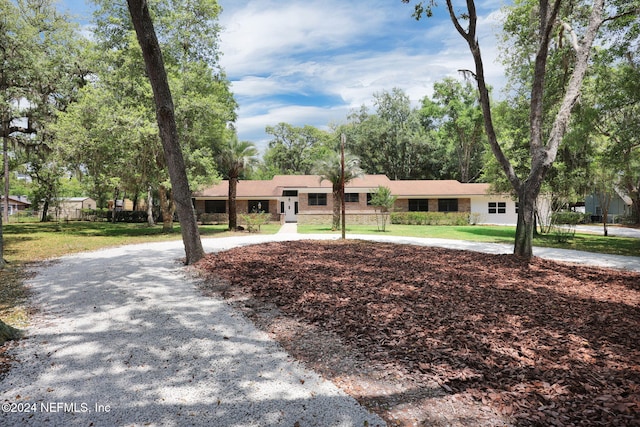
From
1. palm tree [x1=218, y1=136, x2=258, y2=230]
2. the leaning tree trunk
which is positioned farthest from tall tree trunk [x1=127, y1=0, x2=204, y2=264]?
palm tree [x1=218, y1=136, x2=258, y2=230]

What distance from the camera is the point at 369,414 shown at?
A: 2842 millimetres

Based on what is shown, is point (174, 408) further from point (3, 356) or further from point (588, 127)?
point (588, 127)

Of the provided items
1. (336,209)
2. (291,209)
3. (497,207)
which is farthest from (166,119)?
(497,207)

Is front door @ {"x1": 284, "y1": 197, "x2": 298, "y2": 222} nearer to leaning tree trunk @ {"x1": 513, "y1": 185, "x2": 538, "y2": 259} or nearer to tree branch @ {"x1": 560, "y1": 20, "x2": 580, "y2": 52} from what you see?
leaning tree trunk @ {"x1": 513, "y1": 185, "x2": 538, "y2": 259}

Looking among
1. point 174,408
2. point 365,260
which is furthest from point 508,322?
point 365,260

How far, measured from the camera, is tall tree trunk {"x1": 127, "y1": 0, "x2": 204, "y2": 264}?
27.7 ft

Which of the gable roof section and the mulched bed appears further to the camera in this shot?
the gable roof section

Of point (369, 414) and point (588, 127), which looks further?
point (588, 127)

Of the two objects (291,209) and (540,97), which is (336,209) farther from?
(540,97)

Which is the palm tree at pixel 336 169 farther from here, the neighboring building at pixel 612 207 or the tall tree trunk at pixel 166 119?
the neighboring building at pixel 612 207

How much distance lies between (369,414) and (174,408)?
5.08ft

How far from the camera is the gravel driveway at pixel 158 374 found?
2.82 metres

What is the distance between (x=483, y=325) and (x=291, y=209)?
1182 inches

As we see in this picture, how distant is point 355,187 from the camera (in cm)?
3278
